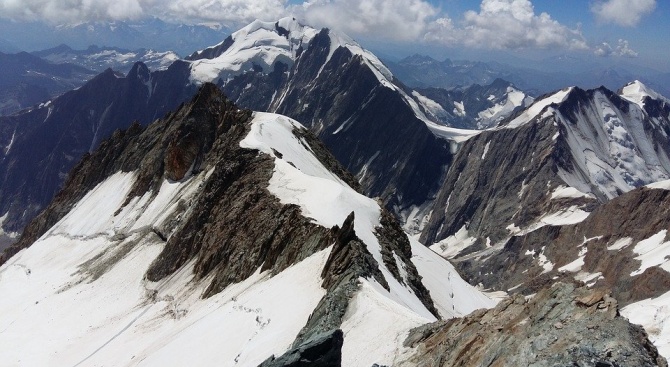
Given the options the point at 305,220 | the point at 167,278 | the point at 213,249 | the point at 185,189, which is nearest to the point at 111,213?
the point at 185,189

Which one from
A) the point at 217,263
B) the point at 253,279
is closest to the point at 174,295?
the point at 217,263

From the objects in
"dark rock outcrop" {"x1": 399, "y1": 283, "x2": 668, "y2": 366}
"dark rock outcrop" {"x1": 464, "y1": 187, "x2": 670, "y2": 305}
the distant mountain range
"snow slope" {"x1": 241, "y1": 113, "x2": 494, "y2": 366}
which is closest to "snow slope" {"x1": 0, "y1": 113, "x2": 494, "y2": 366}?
"snow slope" {"x1": 241, "y1": 113, "x2": 494, "y2": 366}

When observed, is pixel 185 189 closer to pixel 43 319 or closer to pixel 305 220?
pixel 43 319

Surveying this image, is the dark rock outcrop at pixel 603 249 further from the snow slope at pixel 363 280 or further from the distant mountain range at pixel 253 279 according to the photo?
the snow slope at pixel 363 280

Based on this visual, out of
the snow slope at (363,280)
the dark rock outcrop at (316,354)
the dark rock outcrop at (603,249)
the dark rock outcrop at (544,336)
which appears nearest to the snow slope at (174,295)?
the snow slope at (363,280)

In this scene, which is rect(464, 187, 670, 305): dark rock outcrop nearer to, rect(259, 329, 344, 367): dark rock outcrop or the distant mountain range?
the distant mountain range

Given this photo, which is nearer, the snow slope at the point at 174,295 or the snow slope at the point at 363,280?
the snow slope at the point at 363,280
